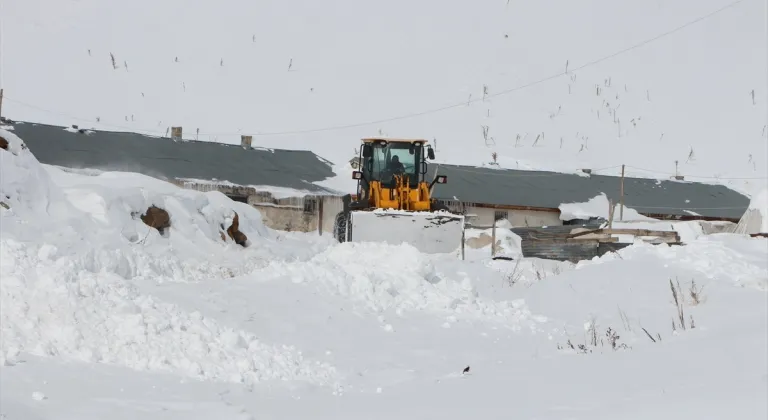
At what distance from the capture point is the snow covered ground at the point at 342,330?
19.3 ft

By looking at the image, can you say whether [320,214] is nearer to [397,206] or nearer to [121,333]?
[397,206]

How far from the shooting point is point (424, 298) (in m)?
11.4

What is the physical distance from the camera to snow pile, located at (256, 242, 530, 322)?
10.9m

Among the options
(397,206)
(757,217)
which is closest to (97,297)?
(397,206)

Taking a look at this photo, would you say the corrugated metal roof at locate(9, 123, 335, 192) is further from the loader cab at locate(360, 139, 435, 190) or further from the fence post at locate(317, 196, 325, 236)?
the loader cab at locate(360, 139, 435, 190)

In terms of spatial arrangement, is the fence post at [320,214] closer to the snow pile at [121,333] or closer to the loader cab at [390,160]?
the loader cab at [390,160]

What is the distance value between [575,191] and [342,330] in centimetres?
3503

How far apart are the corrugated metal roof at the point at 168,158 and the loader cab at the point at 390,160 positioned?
15564mm

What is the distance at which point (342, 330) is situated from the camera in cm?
938

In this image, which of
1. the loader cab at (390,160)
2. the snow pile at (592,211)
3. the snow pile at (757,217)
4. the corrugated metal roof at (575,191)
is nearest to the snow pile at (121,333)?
the loader cab at (390,160)

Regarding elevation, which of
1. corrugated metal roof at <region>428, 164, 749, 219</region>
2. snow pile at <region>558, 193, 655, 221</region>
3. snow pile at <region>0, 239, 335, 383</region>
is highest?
corrugated metal roof at <region>428, 164, 749, 219</region>

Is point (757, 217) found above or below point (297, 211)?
above

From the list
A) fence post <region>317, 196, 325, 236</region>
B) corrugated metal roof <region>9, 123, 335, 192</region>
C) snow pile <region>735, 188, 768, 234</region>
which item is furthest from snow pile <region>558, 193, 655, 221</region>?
snow pile <region>735, 188, 768, 234</region>

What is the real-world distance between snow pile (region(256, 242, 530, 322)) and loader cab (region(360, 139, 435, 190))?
8285mm
